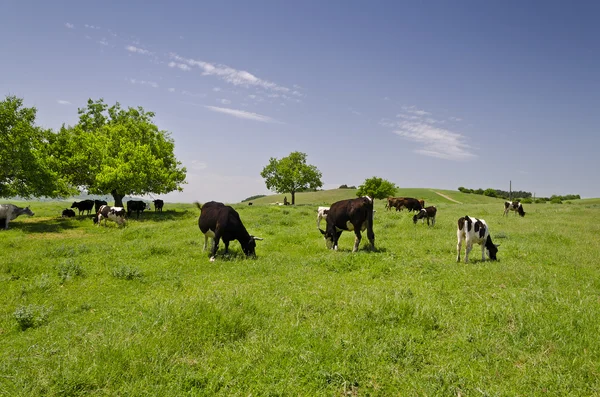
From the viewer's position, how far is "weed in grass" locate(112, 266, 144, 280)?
35.3 ft

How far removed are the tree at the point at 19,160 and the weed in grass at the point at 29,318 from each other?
21.0m

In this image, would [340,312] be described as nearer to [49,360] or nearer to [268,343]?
[268,343]

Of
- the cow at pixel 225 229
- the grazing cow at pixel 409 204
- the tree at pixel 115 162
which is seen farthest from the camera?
the grazing cow at pixel 409 204

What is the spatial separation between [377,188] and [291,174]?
22.0 m

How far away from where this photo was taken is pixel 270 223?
2527cm

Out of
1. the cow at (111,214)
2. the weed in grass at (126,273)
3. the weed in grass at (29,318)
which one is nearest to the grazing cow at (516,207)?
the weed in grass at (126,273)

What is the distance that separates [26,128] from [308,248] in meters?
23.5

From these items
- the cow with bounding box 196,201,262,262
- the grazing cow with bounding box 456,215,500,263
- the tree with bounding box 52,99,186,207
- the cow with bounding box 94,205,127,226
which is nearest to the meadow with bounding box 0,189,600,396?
the grazing cow with bounding box 456,215,500,263

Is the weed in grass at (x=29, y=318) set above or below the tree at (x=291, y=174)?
below

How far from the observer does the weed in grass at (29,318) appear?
716cm

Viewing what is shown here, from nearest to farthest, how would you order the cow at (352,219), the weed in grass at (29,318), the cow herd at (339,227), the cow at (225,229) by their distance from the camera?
1. the weed in grass at (29,318)
2. the cow herd at (339,227)
3. the cow at (225,229)
4. the cow at (352,219)

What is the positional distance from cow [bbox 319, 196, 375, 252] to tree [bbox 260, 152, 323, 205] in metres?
49.1

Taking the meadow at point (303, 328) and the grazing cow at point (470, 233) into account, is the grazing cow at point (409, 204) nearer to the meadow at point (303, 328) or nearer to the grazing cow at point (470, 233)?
the grazing cow at point (470, 233)

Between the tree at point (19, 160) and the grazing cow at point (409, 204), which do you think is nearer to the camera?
the tree at point (19, 160)
